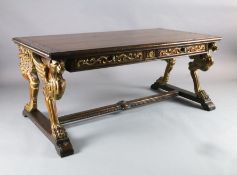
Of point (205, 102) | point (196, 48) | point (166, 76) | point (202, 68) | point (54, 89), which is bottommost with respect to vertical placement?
point (205, 102)

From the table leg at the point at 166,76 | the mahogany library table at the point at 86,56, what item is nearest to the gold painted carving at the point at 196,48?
the mahogany library table at the point at 86,56

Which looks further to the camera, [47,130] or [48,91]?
[47,130]

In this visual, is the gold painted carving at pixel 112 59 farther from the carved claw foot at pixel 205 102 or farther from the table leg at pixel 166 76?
the table leg at pixel 166 76

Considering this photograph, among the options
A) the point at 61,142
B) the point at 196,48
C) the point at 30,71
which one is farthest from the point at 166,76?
the point at 61,142

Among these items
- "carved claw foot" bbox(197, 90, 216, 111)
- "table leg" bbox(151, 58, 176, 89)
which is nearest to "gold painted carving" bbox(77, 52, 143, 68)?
"carved claw foot" bbox(197, 90, 216, 111)

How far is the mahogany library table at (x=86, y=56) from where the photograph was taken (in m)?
2.19

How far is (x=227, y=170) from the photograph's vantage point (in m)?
2.09

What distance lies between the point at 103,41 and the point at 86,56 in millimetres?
367

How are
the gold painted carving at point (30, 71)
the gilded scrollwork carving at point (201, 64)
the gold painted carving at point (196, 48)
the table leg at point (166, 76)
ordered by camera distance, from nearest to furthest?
the gold painted carving at point (30, 71) → the gold painted carving at point (196, 48) → the gilded scrollwork carving at point (201, 64) → the table leg at point (166, 76)

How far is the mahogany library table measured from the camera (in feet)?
7.17

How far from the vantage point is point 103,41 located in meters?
2.53

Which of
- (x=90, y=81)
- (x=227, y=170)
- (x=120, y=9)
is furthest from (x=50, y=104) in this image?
(x=120, y=9)

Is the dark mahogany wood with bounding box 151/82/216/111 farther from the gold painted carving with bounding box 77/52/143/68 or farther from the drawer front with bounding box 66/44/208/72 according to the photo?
the gold painted carving with bounding box 77/52/143/68

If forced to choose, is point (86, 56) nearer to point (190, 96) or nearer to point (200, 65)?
point (200, 65)
